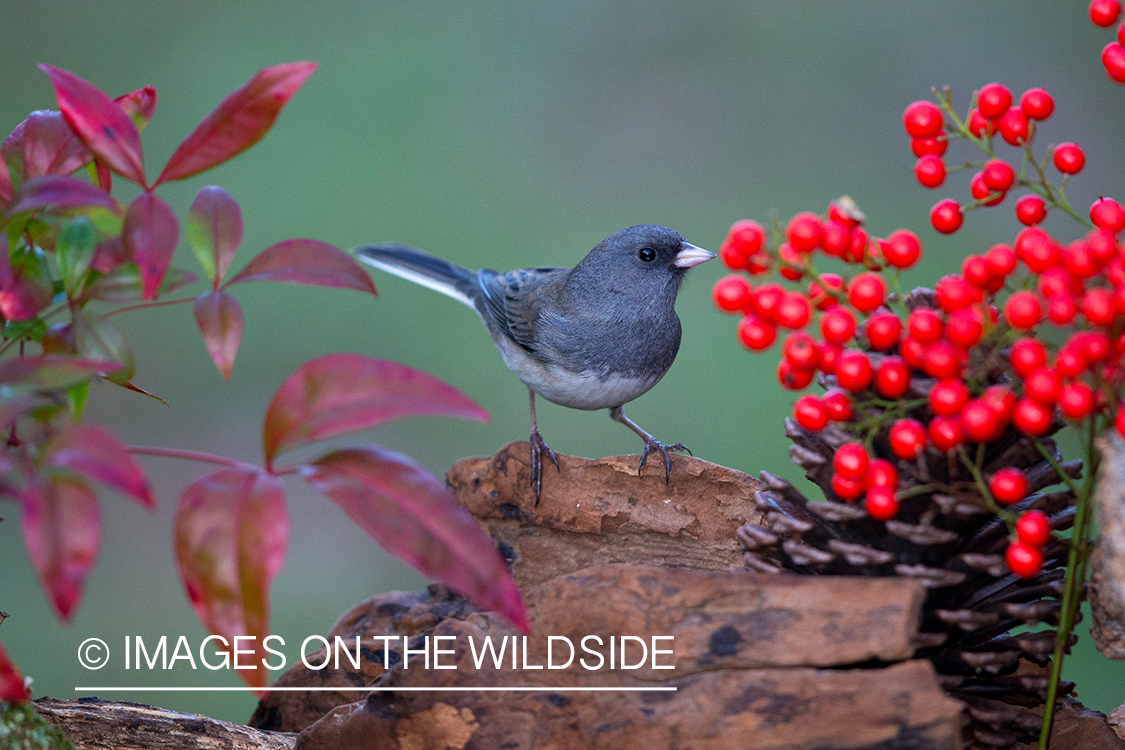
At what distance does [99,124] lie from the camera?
0.71 meters

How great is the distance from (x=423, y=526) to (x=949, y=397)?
0.37m

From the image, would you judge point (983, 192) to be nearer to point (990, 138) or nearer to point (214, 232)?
point (990, 138)

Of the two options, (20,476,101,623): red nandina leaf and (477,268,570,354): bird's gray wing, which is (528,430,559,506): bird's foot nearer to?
(477,268,570,354): bird's gray wing

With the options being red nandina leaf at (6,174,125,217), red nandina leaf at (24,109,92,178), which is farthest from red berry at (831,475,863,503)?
red nandina leaf at (24,109,92,178)

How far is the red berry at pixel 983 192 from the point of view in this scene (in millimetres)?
732

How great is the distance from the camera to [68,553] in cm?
50

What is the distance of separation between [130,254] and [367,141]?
6.23 ft

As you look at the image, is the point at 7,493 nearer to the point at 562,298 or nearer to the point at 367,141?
the point at 562,298

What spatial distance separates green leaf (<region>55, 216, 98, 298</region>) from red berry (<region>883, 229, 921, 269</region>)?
23.7 inches

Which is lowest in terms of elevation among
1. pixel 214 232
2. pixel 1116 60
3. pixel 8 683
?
pixel 8 683

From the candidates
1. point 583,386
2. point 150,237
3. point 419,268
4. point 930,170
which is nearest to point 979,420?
point 930,170

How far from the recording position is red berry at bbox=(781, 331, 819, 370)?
668mm

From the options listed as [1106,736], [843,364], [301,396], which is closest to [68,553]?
[301,396]

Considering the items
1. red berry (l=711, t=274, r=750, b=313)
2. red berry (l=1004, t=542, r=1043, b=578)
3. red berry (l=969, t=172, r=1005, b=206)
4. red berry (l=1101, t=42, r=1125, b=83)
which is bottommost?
red berry (l=1004, t=542, r=1043, b=578)
